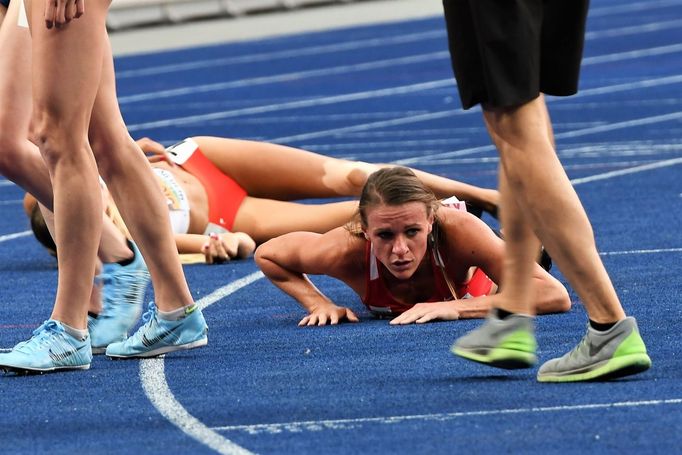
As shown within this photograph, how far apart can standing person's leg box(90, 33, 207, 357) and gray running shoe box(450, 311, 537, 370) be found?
1.26 meters

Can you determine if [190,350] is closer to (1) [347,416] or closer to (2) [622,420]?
(1) [347,416]

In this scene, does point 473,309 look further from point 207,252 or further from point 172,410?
point 207,252

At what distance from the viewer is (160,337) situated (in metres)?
6.33

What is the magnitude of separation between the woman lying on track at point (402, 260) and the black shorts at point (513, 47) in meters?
1.58

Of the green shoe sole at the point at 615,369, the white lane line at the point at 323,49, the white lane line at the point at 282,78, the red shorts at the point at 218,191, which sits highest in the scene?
the green shoe sole at the point at 615,369

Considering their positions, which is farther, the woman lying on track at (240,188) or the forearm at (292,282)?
the woman lying on track at (240,188)

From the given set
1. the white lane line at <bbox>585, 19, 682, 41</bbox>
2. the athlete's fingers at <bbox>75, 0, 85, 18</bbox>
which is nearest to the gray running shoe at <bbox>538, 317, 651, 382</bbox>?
the athlete's fingers at <bbox>75, 0, 85, 18</bbox>

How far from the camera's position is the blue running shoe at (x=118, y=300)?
6.48 meters

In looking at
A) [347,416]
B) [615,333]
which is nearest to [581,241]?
[615,333]

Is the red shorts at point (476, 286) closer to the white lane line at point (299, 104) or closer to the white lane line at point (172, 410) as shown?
the white lane line at point (172, 410)

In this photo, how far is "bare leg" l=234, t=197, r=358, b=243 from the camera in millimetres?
9023

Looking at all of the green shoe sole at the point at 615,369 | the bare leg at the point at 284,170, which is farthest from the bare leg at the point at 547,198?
the bare leg at the point at 284,170

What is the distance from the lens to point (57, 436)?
5.16 m

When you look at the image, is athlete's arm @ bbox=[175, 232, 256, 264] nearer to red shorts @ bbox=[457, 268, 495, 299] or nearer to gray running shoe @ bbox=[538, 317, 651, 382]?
red shorts @ bbox=[457, 268, 495, 299]
